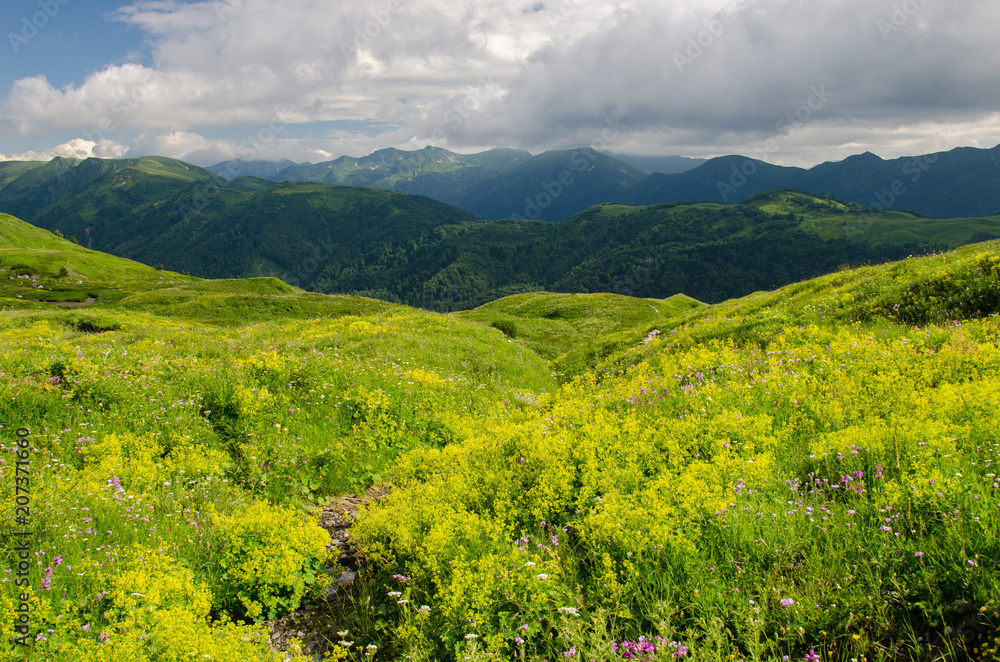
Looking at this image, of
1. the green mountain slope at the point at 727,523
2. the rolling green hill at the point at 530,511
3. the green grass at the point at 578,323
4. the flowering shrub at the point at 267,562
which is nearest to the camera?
the green mountain slope at the point at 727,523

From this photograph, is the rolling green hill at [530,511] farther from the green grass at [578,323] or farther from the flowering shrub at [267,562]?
the green grass at [578,323]

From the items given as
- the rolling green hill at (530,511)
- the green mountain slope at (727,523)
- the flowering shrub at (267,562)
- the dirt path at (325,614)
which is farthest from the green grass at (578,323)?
the flowering shrub at (267,562)

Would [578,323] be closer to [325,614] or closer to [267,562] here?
[325,614]

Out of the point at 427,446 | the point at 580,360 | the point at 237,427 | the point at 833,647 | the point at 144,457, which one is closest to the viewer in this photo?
the point at 833,647

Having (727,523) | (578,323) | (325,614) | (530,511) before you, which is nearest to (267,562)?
(325,614)

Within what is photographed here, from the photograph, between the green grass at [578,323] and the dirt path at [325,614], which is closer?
the dirt path at [325,614]

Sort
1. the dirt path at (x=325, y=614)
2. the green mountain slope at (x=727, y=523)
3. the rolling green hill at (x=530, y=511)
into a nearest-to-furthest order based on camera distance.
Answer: the green mountain slope at (x=727, y=523)
the rolling green hill at (x=530, y=511)
the dirt path at (x=325, y=614)

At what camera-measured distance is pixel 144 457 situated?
7176 mm

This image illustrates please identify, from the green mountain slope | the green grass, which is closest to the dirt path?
the green mountain slope

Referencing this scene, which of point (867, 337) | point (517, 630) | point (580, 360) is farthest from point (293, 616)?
point (580, 360)

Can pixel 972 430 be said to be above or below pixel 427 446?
above

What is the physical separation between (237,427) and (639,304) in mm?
59597

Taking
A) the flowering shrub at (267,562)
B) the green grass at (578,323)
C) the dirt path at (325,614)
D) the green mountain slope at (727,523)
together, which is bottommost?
the green grass at (578,323)

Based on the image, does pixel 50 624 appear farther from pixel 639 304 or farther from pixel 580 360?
pixel 639 304
